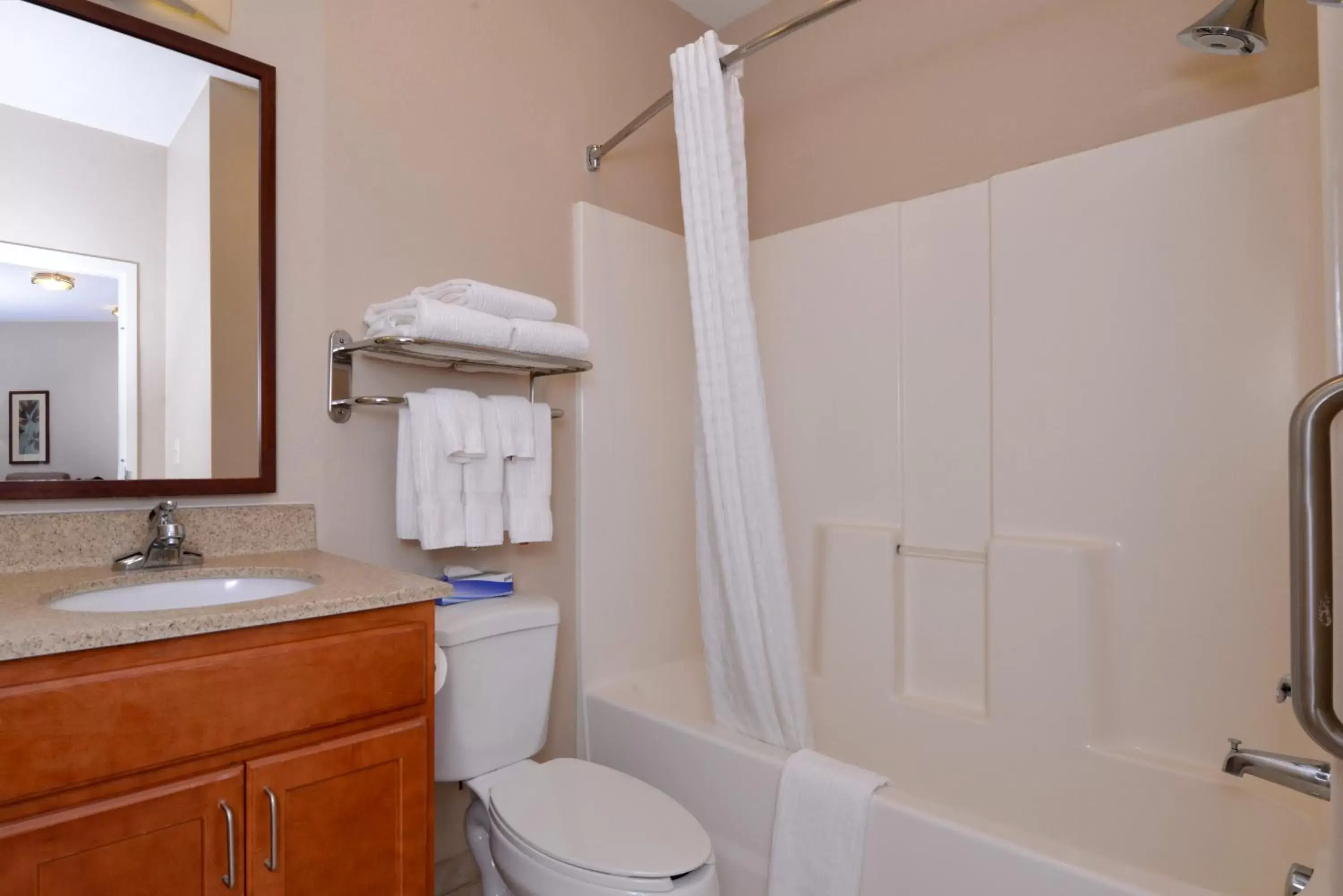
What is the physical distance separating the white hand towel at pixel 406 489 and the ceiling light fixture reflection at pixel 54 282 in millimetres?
638

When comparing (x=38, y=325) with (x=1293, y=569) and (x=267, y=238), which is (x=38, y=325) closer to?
(x=267, y=238)

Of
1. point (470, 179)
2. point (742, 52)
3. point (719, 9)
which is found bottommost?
point (470, 179)

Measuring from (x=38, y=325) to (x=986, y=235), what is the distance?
2.10 m

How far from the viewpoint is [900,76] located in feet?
7.43

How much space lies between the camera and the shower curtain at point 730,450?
1.71 meters

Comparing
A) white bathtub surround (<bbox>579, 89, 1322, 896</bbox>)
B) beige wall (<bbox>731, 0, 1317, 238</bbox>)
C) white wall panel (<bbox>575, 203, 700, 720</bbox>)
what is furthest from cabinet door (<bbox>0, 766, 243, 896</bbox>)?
beige wall (<bbox>731, 0, 1317, 238</bbox>)

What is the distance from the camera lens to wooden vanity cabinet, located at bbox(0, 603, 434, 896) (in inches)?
36.1

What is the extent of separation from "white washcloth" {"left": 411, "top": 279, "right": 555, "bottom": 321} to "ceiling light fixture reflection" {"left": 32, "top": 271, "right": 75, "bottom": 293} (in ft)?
2.02

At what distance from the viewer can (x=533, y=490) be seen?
1.87 metres

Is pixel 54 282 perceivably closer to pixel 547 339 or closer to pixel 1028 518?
pixel 547 339

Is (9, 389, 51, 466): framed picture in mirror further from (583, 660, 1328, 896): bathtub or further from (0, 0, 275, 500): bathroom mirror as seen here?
(583, 660, 1328, 896): bathtub

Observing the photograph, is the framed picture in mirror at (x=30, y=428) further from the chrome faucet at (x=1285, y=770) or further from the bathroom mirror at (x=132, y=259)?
the chrome faucet at (x=1285, y=770)

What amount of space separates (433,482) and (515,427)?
0.80 feet

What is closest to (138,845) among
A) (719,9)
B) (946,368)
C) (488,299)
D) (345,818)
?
(345,818)
